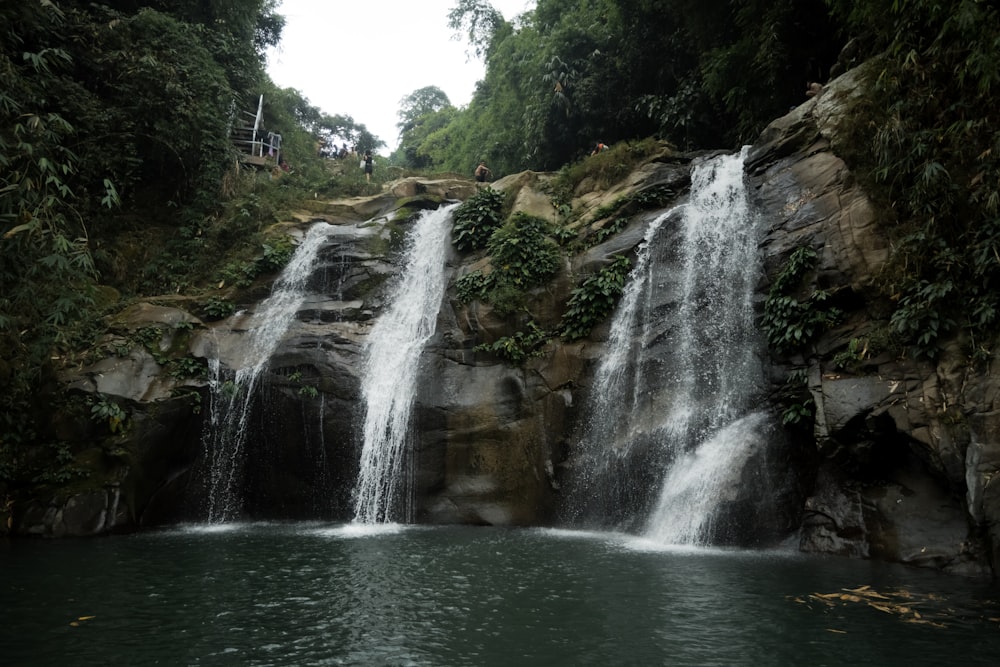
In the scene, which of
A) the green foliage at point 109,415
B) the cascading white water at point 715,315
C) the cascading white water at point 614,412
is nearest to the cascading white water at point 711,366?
the cascading white water at point 715,315

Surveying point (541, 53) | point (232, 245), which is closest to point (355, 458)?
point (232, 245)

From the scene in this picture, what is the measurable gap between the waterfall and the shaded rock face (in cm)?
94

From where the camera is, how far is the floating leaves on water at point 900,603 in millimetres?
6363

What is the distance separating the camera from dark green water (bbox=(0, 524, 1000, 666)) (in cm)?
561

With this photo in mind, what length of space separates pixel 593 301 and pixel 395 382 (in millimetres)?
4422

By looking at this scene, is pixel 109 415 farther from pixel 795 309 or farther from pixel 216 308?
pixel 795 309

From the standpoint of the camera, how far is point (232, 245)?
19.0m

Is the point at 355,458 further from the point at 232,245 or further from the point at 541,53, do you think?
the point at 541,53

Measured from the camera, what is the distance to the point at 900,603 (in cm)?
685

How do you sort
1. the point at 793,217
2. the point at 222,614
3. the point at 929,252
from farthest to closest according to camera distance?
the point at 793,217
the point at 929,252
the point at 222,614

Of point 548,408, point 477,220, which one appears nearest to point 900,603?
point 548,408

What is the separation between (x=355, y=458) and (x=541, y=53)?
16180 millimetres

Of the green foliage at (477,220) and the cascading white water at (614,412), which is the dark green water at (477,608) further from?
the green foliage at (477,220)

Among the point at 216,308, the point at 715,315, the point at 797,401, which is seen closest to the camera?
the point at 797,401
